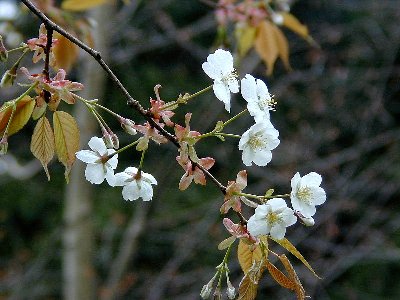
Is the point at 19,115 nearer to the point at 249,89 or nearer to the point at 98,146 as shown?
the point at 98,146

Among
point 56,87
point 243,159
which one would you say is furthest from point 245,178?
point 56,87

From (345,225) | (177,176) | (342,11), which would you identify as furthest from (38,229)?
(342,11)

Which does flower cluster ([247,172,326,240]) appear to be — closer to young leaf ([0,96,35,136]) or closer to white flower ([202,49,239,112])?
white flower ([202,49,239,112])

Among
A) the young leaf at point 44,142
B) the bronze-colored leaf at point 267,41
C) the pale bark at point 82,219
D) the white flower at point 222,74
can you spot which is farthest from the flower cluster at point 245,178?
the pale bark at point 82,219

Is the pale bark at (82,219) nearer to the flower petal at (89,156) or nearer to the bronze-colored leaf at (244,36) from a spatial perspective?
the bronze-colored leaf at (244,36)

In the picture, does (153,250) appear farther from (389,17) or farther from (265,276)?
(389,17)
